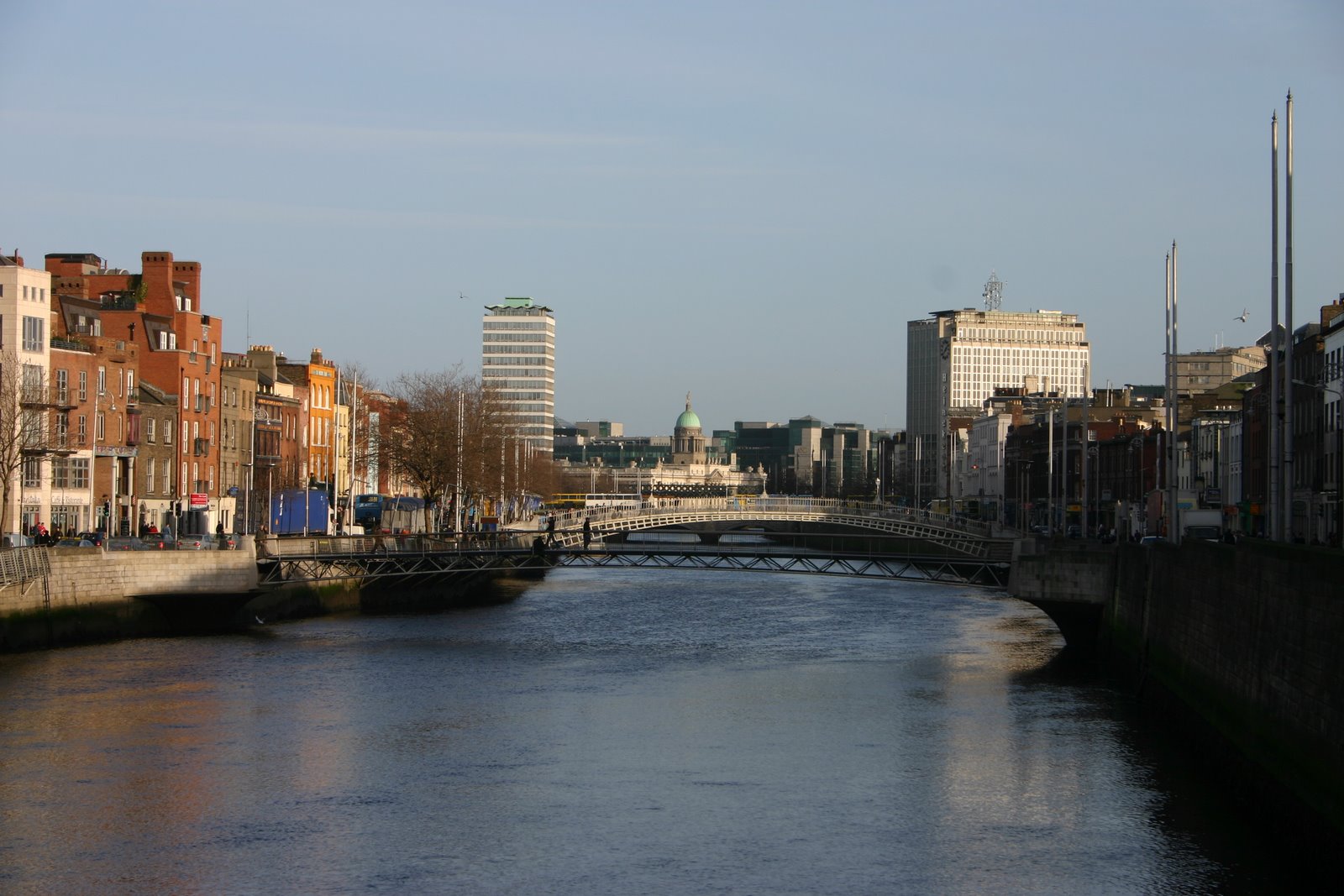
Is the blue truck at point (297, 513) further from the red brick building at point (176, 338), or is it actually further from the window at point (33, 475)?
the window at point (33, 475)

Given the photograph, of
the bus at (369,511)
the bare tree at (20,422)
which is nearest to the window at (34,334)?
the bare tree at (20,422)

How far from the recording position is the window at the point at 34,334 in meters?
54.8

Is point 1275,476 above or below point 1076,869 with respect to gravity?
above

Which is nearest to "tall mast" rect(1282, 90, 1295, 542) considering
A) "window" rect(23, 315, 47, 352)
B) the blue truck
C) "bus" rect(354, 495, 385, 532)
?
"window" rect(23, 315, 47, 352)

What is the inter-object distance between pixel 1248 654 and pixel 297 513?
165 ft

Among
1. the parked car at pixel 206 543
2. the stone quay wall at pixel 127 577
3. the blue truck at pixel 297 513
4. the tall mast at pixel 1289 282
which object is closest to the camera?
the tall mast at pixel 1289 282

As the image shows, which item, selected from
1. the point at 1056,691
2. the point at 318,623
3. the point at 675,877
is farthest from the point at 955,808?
the point at 318,623

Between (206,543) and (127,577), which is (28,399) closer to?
(206,543)

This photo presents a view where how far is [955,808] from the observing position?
27594 mm

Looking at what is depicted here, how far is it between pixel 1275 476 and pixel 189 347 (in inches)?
1844

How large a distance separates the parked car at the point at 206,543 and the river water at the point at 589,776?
15.0 feet

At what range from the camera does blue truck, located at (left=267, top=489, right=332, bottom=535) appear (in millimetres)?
71000

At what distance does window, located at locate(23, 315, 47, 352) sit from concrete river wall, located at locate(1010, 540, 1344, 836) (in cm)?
3409

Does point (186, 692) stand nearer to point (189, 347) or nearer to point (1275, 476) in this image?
point (1275, 476)
